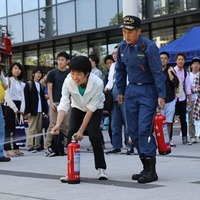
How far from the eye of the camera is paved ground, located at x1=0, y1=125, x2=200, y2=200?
18.8ft

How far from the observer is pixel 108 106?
10.2 meters

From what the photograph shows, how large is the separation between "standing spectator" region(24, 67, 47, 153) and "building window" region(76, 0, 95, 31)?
1334 centimetres

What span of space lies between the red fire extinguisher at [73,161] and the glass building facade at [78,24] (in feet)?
51.3

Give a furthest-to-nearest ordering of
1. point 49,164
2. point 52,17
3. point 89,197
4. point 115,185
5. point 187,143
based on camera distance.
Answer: point 52,17 < point 187,143 < point 49,164 < point 115,185 < point 89,197

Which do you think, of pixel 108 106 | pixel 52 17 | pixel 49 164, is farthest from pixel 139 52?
pixel 52 17

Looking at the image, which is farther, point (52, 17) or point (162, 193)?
point (52, 17)

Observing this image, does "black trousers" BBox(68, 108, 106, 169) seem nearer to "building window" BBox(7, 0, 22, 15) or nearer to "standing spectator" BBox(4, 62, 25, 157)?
"standing spectator" BBox(4, 62, 25, 157)

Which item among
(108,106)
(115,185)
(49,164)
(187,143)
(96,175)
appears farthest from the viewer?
(187,143)

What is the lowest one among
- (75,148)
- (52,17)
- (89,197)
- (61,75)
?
(89,197)

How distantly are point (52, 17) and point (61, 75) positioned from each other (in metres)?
16.7

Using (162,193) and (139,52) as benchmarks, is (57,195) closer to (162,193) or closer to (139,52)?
(162,193)

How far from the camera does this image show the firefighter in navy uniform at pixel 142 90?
650cm

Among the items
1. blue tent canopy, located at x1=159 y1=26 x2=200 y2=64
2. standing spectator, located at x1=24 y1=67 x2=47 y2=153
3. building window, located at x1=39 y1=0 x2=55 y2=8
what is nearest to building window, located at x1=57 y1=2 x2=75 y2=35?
building window, located at x1=39 y1=0 x2=55 y2=8

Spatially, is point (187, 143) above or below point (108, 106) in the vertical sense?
below
